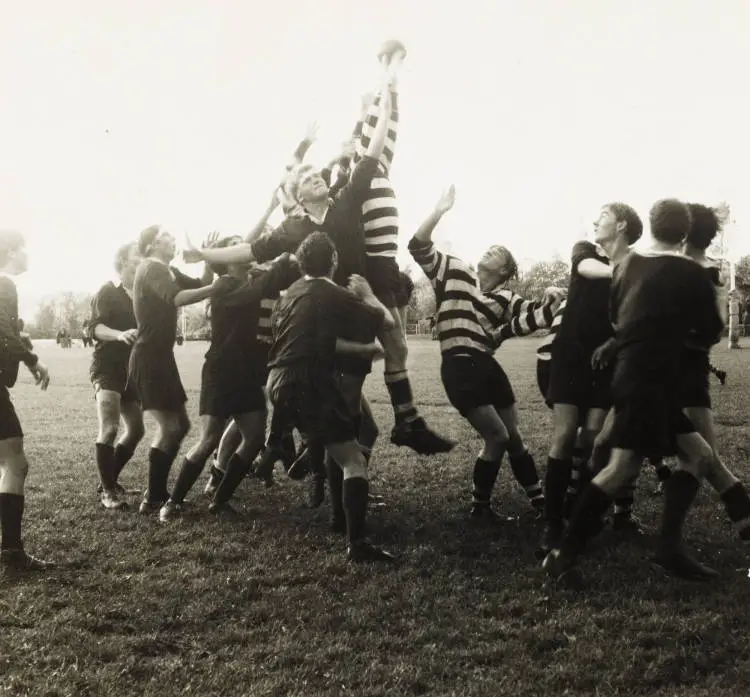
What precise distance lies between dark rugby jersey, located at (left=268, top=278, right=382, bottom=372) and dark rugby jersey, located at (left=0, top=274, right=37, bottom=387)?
1.63 metres

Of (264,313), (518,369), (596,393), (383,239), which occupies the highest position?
(383,239)

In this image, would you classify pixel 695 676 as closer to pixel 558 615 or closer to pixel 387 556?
pixel 558 615

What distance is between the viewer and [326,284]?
5.05m

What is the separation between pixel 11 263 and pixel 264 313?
199cm

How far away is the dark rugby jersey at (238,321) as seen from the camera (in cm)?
631

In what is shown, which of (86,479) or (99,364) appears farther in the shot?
(86,479)

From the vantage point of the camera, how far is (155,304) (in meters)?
6.41

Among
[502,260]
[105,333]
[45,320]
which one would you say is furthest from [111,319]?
[45,320]

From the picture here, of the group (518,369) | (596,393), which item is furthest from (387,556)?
(518,369)

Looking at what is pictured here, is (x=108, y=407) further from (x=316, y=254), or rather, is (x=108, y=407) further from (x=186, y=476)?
(x=316, y=254)

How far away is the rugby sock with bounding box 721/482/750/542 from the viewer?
475 centimetres

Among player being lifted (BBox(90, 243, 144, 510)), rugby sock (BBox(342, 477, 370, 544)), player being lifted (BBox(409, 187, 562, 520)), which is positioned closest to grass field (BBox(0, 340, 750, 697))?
rugby sock (BBox(342, 477, 370, 544))

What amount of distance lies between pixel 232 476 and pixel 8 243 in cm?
247

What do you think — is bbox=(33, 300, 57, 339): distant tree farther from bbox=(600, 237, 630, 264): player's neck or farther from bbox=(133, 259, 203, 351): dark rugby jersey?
bbox=(600, 237, 630, 264): player's neck
